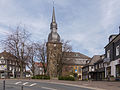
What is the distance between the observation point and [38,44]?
42844 mm

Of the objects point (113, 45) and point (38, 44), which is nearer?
point (113, 45)

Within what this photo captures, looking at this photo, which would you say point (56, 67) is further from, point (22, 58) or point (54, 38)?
point (54, 38)

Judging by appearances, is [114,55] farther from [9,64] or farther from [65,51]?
[9,64]

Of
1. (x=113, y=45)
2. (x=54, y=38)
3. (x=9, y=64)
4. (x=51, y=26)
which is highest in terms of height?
(x=51, y=26)

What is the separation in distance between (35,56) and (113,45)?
1961 centimetres

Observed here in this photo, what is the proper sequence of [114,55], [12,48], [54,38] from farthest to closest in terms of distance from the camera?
[54,38] → [12,48] → [114,55]

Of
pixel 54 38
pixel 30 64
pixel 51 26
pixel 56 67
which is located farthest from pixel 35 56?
pixel 51 26

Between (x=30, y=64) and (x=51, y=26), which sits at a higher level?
(x=51, y=26)

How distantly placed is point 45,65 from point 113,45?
779 inches

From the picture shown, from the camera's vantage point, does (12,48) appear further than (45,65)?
No

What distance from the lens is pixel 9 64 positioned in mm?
75438

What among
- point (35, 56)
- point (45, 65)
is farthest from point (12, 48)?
point (45, 65)

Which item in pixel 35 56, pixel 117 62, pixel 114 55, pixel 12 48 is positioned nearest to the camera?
pixel 117 62

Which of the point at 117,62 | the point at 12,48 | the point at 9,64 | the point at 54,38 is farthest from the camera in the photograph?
the point at 9,64
